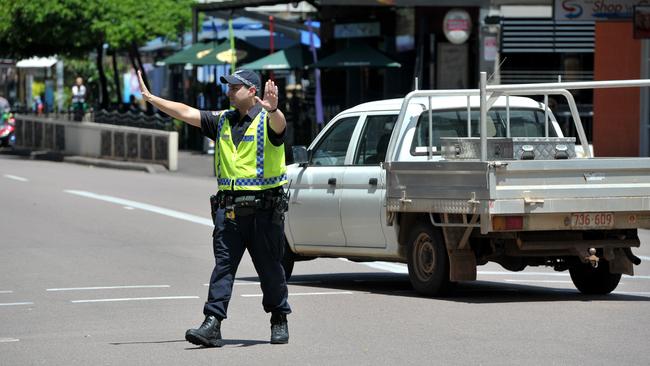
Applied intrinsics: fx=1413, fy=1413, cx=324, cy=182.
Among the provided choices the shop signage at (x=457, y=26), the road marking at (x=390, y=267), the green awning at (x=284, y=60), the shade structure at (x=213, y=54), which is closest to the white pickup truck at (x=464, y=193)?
the road marking at (x=390, y=267)

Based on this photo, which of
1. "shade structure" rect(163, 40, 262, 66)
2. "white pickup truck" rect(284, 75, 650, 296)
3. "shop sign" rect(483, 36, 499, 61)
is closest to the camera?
"white pickup truck" rect(284, 75, 650, 296)

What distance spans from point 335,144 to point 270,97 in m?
4.73

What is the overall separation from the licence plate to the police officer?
317 centimetres

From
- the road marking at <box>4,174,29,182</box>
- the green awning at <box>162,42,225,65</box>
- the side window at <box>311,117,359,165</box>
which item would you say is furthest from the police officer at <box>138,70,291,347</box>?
the green awning at <box>162,42,225,65</box>

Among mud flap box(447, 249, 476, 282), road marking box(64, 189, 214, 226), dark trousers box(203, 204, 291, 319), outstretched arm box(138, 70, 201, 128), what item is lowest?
road marking box(64, 189, 214, 226)

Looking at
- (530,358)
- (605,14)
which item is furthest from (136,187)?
(530,358)

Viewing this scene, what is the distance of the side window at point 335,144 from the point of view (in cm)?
1389

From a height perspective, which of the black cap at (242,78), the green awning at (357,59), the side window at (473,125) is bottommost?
the side window at (473,125)

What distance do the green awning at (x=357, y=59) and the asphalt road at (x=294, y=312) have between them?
1541 cm

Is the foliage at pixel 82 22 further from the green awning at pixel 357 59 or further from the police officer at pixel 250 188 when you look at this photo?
the police officer at pixel 250 188

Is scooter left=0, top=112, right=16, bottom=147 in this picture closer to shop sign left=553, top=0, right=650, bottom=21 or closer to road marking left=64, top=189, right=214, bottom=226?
road marking left=64, top=189, right=214, bottom=226

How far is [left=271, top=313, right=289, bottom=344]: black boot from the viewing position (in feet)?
32.1

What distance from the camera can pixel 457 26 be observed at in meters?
34.4

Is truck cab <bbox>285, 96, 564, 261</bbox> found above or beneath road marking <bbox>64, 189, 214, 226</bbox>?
above
